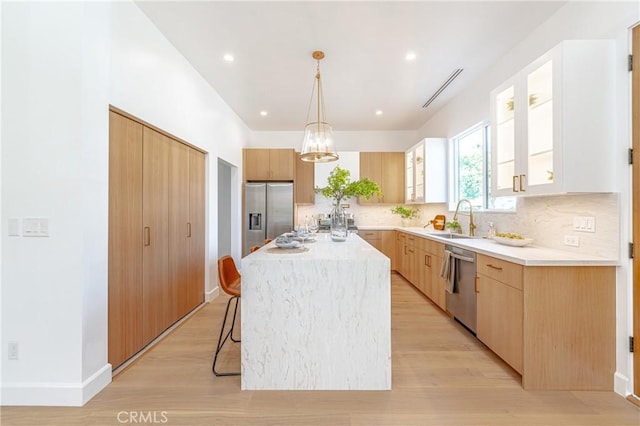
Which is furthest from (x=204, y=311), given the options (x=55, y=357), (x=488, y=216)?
(x=488, y=216)

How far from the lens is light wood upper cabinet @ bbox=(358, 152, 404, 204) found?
6.07 m

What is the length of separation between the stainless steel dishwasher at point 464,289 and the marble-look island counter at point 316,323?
1277 mm

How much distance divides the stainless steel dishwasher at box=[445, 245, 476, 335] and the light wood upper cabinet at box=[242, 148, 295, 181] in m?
3.41

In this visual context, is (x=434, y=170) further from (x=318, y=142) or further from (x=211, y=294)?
(x=211, y=294)

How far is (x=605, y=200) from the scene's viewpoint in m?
2.05

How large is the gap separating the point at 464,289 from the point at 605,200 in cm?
138

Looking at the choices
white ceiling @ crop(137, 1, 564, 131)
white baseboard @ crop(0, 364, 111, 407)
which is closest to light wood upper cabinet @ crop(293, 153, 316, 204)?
white ceiling @ crop(137, 1, 564, 131)

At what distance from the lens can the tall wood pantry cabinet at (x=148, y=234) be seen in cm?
226

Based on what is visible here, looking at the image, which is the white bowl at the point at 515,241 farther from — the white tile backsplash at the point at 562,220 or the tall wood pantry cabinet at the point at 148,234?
the tall wood pantry cabinet at the point at 148,234

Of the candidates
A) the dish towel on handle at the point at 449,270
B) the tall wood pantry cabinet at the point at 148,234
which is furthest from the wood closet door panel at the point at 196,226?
the dish towel on handle at the point at 449,270

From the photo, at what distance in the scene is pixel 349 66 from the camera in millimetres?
3400

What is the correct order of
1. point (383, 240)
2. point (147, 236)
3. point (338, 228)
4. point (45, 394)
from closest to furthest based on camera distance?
point (45, 394), point (147, 236), point (338, 228), point (383, 240)

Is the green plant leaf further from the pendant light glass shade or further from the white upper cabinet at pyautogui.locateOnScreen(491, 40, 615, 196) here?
the white upper cabinet at pyautogui.locateOnScreen(491, 40, 615, 196)

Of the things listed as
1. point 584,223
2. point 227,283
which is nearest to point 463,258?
point 584,223
